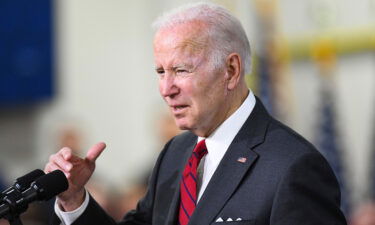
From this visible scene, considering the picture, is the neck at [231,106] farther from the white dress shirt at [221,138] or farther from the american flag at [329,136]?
the american flag at [329,136]

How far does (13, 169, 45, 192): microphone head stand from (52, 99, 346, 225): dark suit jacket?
1.05ft

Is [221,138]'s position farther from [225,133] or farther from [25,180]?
[25,180]

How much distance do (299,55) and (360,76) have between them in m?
0.65

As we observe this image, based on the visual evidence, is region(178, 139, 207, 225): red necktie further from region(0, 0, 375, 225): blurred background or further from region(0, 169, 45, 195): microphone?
region(0, 0, 375, 225): blurred background

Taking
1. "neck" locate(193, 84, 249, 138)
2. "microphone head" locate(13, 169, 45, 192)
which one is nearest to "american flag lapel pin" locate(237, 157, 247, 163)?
"neck" locate(193, 84, 249, 138)

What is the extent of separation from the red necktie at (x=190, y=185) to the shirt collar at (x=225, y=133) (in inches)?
1.5

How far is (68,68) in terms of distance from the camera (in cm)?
875

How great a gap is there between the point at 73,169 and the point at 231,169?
1.71ft

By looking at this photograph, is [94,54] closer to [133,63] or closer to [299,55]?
[133,63]

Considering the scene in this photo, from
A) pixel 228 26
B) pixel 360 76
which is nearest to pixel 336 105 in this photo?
pixel 360 76

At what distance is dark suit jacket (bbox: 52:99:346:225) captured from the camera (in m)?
2.14

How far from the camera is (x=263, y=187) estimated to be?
224 centimetres

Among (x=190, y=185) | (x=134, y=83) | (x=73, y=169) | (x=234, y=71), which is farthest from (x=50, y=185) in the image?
(x=134, y=83)

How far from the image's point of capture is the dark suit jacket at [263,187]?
2.14 meters
